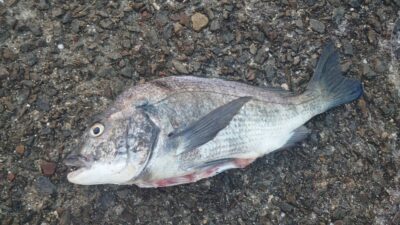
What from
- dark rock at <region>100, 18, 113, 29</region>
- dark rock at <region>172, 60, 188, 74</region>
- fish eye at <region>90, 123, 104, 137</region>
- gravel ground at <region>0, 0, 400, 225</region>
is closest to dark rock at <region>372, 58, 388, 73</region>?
gravel ground at <region>0, 0, 400, 225</region>

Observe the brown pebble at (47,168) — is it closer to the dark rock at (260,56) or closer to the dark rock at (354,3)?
the dark rock at (260,56)

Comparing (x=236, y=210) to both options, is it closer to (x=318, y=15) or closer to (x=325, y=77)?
(x=325, y=77)

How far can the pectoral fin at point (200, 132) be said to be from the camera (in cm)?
293

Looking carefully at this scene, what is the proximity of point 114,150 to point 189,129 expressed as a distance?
0.50m

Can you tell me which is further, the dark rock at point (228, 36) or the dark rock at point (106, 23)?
the dark rock at point (228, 36)

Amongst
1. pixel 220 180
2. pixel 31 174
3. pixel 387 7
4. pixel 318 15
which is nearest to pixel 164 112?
pixel 220 180

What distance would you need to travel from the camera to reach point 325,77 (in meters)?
3.55

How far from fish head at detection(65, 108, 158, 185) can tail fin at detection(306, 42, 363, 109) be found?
4.57 feet

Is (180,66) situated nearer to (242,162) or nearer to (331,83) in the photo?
(242,162)

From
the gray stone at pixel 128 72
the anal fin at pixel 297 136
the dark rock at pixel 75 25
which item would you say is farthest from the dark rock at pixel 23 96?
the anal fin at pixel 297 136

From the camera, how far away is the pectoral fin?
2.93 m

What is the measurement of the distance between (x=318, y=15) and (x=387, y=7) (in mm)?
653

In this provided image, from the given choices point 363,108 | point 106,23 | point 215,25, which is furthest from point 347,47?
point 106,23

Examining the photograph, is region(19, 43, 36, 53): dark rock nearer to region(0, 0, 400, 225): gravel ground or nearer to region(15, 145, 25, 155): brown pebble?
region(0, 0, 400, 225): gravel ground
